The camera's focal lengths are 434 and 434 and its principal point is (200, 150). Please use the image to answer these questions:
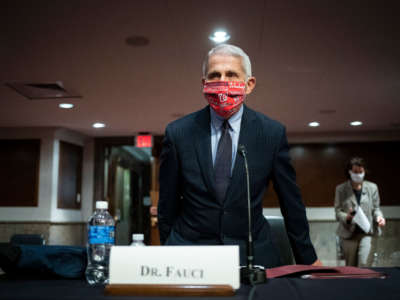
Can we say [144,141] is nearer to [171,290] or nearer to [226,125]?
[226,125]

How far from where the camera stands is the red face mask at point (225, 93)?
1.43 metres

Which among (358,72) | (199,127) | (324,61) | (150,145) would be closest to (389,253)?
(199,127)

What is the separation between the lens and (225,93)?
4.71 feet

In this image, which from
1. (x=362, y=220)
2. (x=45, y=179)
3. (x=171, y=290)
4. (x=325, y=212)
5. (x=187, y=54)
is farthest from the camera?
(x=325, y=212)

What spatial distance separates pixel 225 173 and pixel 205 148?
4.7 inches

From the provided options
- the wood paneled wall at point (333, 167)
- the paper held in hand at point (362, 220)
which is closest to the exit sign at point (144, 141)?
the wood paneled wall at point (333, 167)

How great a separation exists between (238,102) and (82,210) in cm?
808

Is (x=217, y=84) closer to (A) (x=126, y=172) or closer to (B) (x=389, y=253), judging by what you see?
(B) (x=389, y=253)

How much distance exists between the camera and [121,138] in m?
9.05

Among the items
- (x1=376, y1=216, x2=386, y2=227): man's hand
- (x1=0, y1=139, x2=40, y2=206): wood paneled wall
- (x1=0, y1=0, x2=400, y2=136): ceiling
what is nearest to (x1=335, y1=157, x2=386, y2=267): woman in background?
(x1=376, y1=216, x2=386, y2=227): man's hand

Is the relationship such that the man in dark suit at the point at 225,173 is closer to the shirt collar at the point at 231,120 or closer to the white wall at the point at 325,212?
the shirt collar at the point at 231,120

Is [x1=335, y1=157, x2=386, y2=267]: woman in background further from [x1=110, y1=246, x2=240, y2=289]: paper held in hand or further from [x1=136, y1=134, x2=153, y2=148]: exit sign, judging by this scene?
[x1=136, y1=134, x2=153, y2=148]: exit sign

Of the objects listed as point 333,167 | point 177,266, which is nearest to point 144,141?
point 333,167

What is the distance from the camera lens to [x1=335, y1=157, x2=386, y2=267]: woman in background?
191 inches
